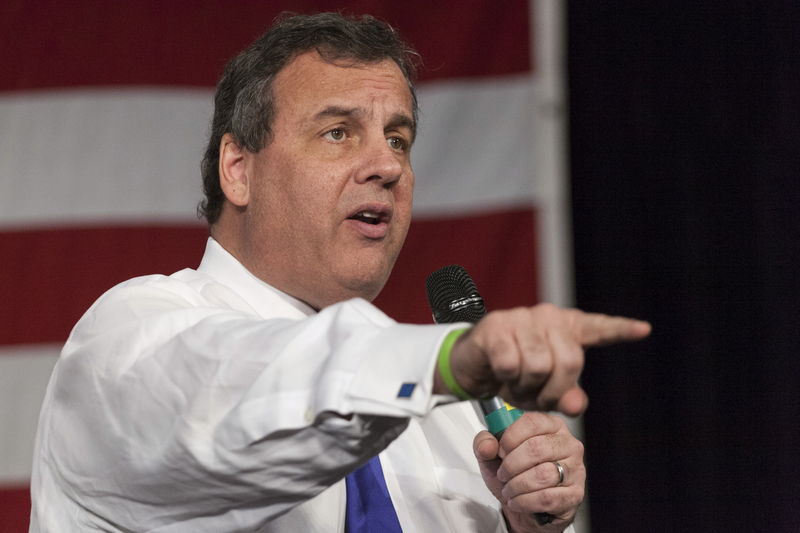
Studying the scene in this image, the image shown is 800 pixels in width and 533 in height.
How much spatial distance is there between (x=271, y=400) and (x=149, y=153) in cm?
174

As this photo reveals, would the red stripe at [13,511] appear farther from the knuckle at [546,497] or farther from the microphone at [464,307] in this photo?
the knuckle at [546,497]

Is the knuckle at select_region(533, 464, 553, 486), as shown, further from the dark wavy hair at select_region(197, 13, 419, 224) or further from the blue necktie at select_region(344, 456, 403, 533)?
the dark wavy hair at select_region(197, 13, 419, 224)

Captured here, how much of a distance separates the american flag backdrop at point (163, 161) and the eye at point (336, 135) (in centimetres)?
100

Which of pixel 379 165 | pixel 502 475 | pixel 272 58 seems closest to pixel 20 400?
pixel 272 58

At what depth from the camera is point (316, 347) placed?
852mm

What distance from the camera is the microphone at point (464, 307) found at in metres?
1.25

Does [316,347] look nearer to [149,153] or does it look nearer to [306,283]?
[306,283]

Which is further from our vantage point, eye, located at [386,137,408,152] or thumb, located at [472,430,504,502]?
eye, located at [386,137,408,152]

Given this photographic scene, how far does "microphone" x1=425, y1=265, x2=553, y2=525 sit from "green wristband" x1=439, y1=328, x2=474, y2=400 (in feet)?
1.49

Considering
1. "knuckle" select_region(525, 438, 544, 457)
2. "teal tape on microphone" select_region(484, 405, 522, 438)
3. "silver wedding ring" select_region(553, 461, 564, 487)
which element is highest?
"teal tape on microphone" select_region(484, 405, 522, 438)

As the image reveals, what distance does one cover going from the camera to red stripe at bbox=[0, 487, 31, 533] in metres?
2.33

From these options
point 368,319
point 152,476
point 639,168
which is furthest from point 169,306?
point 639,168

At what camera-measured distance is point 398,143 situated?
1542 mm

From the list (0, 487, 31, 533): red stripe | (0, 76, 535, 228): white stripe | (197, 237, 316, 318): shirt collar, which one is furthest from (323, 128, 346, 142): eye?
(0, 487, 31, 533): red stripe
